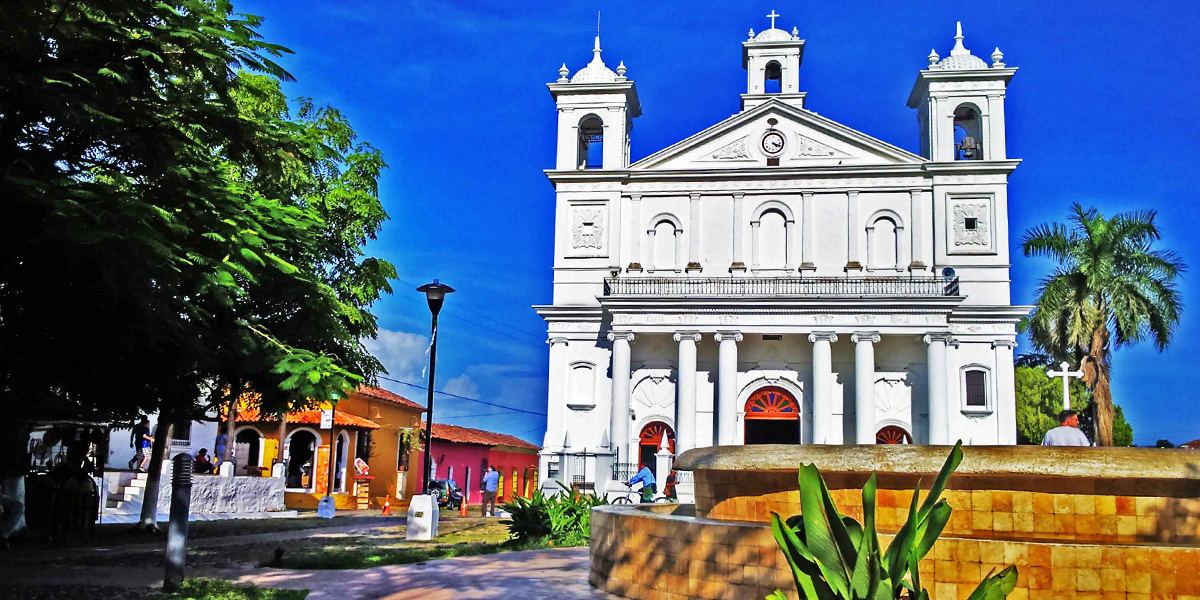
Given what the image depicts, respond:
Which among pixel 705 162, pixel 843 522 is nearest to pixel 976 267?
pixel 705 162

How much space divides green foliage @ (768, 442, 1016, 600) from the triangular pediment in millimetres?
31664

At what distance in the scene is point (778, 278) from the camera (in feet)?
107

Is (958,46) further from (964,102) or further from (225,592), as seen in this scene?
(225,592)

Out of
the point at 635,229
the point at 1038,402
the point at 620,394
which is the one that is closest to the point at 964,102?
the point at 635,229

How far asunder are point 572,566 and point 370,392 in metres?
32.4

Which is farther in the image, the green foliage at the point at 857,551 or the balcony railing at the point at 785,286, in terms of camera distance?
the balcony railing at the point at 785,286

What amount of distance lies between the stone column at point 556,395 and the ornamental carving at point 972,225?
13.8 meters

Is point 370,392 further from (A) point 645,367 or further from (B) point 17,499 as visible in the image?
(B) point 17,499

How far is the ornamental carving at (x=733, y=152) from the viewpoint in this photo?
117ft

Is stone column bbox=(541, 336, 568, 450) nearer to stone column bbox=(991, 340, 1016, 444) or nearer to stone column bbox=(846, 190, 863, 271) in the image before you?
stone column bbox=(846, 190, 863, 271)

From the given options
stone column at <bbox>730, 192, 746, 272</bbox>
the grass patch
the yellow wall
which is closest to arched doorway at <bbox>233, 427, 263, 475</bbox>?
the yellow wall

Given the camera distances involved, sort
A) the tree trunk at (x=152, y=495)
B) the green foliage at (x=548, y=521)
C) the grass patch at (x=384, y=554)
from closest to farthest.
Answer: the grass patch at (x=384, y=554)
the green foliage at (x=548, y=521)
the tree trunk at (x=152, y=495)

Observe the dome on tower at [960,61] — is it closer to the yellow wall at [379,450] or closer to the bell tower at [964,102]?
the bell tower at [964,102]

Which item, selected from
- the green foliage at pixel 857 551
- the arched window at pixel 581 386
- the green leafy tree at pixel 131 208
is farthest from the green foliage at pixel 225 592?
the arched window at pixel 581 386
